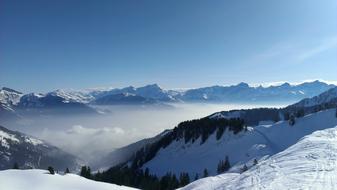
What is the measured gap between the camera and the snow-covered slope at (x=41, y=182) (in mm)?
46156

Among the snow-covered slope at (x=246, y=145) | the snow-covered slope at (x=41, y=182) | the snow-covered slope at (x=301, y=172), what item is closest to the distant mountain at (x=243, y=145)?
the snow-covered slope at (x=246, y=145)

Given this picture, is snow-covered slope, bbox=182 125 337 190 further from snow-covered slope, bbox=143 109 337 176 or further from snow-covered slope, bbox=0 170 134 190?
snow-covered slope, bbox=143 109 337 176

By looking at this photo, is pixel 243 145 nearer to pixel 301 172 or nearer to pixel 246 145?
pixel 246 145

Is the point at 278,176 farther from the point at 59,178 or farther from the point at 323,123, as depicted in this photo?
the point at 323,123

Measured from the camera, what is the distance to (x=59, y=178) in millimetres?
53156

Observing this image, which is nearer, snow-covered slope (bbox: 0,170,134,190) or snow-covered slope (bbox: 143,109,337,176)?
snow-covered slope (bbox: 0,170,134,190)

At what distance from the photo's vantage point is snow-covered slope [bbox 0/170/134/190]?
4616cm

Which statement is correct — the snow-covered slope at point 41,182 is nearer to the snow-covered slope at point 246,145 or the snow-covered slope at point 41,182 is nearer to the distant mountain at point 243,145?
the distant mountain at point 243,145

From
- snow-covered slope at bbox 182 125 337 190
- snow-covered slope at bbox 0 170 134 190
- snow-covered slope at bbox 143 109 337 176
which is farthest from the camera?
Result: snow-covered slope at bbox 143 109 337 176

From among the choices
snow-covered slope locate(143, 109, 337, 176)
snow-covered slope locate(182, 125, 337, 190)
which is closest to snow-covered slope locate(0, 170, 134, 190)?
snow-covered slope locate(182, 125, 337, 190)

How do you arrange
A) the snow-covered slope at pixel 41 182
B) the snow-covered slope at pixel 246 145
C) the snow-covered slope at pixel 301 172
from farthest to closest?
the snow-covered slope at pixel 246 145 → the snow-covered slope at pixel 41 182 → the snow-covered slope at pixel 301 172

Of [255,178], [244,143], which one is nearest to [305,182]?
[255,178]

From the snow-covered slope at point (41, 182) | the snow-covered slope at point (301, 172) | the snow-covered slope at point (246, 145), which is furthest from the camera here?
the snow-covered slope at point (246, 145)

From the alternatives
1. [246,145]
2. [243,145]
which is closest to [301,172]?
[246,145]
